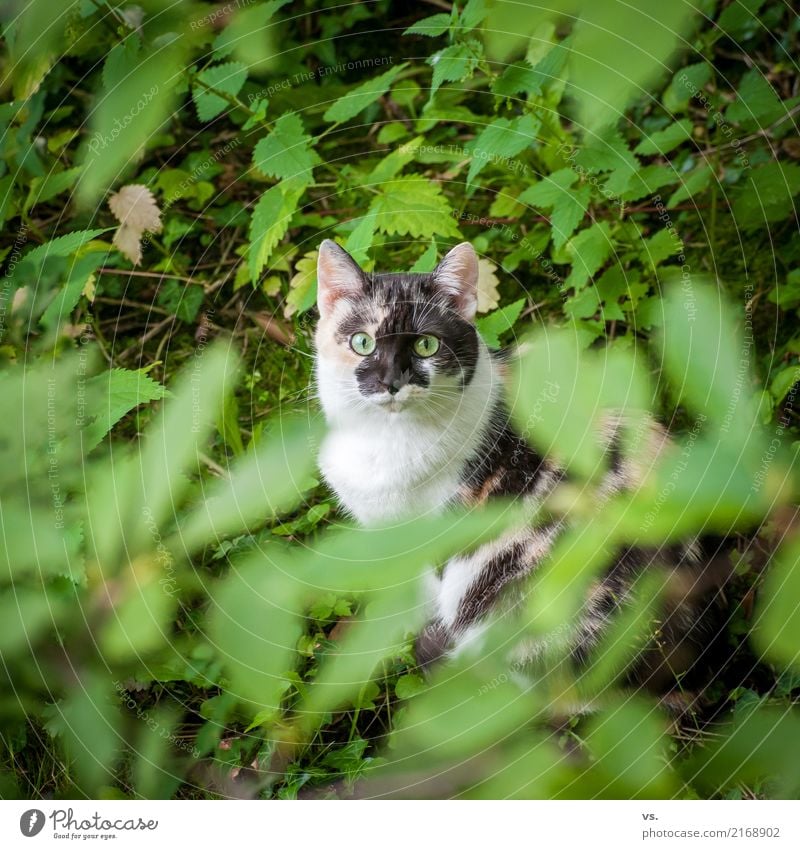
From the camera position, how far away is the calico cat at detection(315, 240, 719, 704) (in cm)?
85

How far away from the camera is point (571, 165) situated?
3.27 ft

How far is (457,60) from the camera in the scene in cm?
94

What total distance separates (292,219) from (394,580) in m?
0.68

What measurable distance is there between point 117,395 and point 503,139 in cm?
56

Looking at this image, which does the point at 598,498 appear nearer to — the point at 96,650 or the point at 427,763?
the point at 427,763

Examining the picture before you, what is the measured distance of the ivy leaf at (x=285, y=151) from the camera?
3.02 feet
